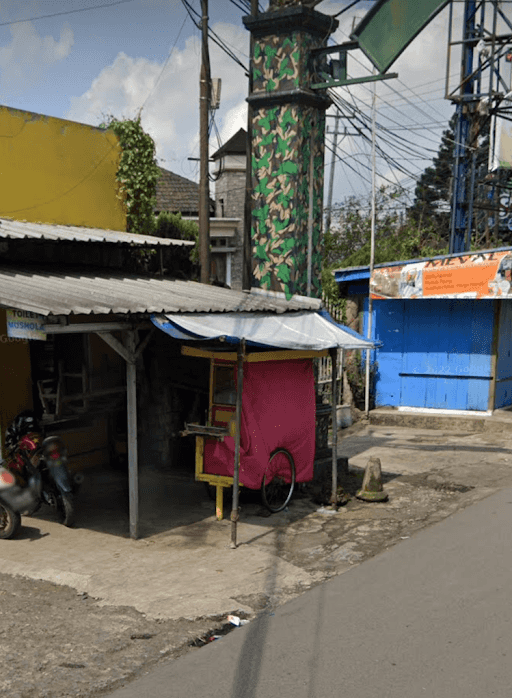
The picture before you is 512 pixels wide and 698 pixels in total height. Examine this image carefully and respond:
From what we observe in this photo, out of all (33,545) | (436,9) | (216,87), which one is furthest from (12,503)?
(216,87)

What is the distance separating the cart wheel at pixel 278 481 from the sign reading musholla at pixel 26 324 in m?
3.26

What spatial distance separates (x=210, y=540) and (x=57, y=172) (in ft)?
20.9

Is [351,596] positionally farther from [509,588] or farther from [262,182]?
[262,182]

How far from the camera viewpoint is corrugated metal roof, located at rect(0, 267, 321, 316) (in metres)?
6.95

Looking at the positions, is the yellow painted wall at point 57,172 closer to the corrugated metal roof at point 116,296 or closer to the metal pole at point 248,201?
the corrugated metal roof at point 116,296

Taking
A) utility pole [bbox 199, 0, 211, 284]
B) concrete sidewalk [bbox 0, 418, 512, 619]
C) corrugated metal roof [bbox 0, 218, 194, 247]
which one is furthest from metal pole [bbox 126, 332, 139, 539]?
utility pole [bbox 199, 0, 211, 284]

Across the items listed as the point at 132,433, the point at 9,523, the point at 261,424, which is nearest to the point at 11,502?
the point at 9,523

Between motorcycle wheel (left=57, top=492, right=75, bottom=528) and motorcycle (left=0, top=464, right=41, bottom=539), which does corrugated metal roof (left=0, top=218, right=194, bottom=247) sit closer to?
motorcycle (left=0, top=464, right=41, bottom=539)

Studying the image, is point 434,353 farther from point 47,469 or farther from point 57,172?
point 47,469

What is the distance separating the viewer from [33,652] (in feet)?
16.9

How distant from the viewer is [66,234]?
392 inches

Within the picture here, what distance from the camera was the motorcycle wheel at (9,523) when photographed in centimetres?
779

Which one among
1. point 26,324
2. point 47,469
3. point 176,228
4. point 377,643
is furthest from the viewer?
point 176,228

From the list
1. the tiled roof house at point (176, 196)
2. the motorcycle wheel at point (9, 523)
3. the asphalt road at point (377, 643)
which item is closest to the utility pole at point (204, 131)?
the motorcycle wheel at point (9, 523)
